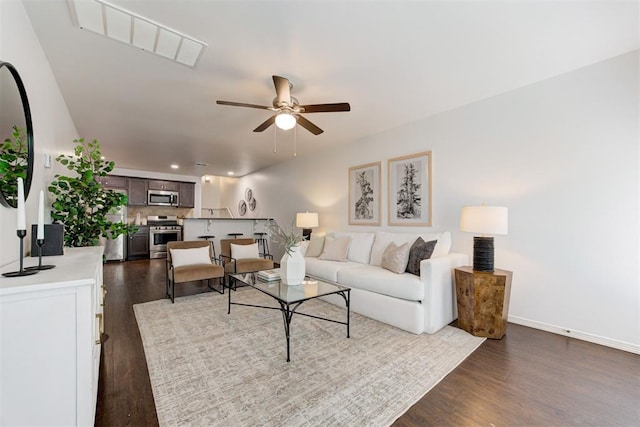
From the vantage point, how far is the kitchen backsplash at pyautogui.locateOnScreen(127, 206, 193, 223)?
7562mm

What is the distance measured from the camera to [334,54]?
7.34 feet

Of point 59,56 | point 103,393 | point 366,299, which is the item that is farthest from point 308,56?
point 103,393

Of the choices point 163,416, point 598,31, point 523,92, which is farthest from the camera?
point 523,92

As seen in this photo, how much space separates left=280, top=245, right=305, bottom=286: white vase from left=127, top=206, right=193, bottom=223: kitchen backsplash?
666 centimetres

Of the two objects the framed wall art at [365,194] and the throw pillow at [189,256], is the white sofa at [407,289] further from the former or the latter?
the throw pillow at [189,256]

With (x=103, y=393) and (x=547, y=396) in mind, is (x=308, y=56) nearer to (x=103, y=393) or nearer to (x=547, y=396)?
(x=103, y=393)

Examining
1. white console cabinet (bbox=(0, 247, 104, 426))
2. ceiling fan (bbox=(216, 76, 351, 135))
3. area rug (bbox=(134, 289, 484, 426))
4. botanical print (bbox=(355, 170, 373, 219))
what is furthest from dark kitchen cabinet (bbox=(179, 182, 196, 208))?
white console cabinet (bbox=(0, 247, 104, 426))

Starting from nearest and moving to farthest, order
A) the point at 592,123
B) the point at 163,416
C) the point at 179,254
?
the point at 163,416 < the point at 592,123 < the point at 179,254

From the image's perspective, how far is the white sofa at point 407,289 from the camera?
101 inches

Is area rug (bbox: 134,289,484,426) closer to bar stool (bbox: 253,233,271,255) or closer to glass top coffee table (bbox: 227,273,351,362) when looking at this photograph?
glass top coffee table (bbox: 227,273,351,362)

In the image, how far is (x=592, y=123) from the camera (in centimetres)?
244

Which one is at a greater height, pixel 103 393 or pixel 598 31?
pixel 598 31

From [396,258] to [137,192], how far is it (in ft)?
24.3

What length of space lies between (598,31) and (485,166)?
138 cm
